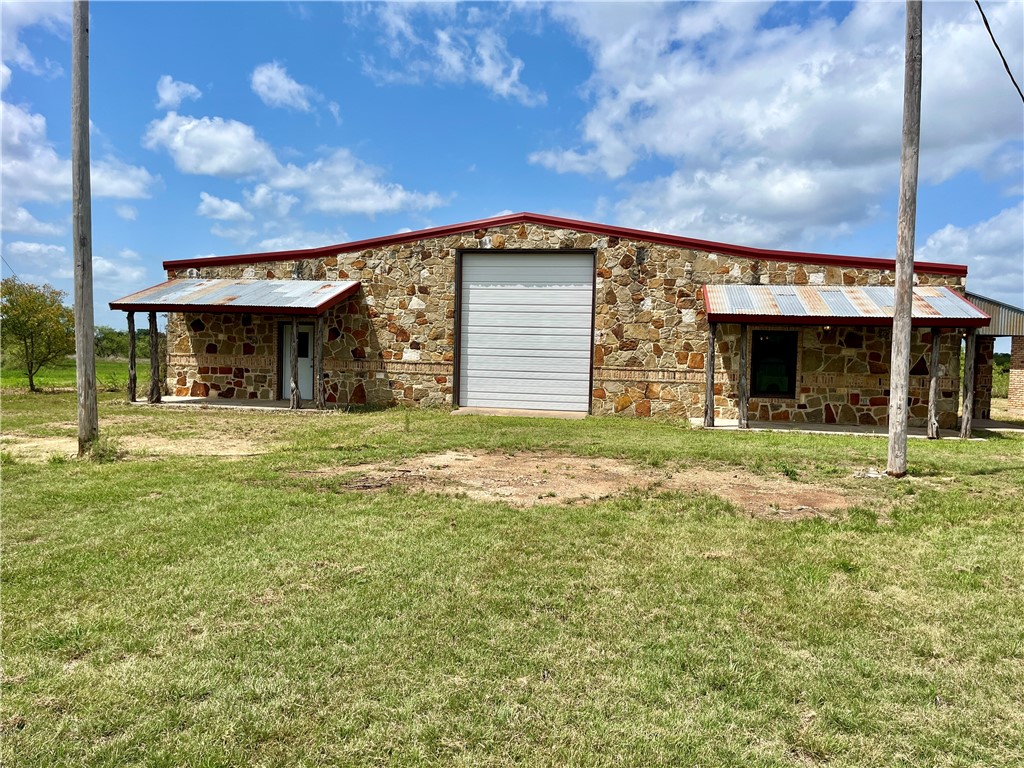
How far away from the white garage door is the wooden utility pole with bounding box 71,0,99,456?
8.36 meters

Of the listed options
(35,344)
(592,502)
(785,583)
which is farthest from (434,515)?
(35,344)

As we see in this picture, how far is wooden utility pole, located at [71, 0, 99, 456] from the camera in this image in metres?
8.81

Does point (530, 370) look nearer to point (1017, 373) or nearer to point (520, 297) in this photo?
point (520, 297)

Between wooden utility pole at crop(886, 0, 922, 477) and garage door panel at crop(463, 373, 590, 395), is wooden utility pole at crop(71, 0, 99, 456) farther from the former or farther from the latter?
wooden utility pole at crop(886, 0, 922, 477)

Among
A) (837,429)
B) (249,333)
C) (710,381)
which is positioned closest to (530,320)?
(710,381)

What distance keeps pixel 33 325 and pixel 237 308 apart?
7.56 metres

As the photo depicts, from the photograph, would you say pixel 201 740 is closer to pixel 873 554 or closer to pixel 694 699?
pixel 694 699

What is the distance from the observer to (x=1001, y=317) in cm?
1803

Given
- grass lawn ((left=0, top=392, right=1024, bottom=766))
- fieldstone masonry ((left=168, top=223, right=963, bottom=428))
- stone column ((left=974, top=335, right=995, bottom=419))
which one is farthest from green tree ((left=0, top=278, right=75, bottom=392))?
stone column ((left=974, top=335, right=995, bottom=419))

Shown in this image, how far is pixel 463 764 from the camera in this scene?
2.41 metres

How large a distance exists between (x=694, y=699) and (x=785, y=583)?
67.5 inches

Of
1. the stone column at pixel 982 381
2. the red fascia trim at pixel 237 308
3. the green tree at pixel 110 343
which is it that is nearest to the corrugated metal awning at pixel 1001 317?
the stone column at pixel 982 381

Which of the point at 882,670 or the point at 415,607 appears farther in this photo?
the point at 415,607

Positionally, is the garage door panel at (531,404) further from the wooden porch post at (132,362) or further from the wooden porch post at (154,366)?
the wooden porch post at (132,362)
